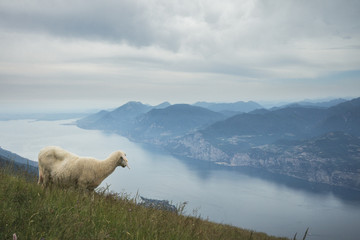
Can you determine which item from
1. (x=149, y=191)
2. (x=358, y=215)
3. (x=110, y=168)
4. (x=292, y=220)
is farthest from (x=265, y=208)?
(x=110, y=168)

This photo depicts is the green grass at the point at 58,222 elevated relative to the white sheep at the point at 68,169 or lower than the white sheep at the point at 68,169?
elevated

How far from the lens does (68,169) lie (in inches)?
325

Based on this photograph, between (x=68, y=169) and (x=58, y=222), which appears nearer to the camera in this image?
(x=58, y=222)

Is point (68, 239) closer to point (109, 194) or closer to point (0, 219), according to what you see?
point (0, 219)

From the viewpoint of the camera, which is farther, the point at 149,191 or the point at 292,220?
the point at 149,191

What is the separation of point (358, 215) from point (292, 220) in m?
57.0

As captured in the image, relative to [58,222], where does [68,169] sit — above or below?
below

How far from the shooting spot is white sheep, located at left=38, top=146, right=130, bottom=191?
820 centimetres

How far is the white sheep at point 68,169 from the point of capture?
26.9 feet

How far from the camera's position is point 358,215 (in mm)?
183375

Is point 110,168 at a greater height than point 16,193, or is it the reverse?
point 16,193

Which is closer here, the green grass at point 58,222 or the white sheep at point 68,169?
the green grass at point 58,222

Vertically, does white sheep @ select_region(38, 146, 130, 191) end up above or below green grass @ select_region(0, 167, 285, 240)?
below

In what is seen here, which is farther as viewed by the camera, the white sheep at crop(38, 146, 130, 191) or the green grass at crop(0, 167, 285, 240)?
the white sheep at crop(38, 146, 130, 191)
